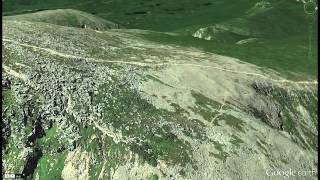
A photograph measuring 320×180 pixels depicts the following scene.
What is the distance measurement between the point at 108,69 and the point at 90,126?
14.3 meters

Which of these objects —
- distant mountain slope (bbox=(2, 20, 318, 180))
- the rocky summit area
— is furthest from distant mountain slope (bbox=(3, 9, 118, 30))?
distant mountain slope (bbox=(2, 20, 318, 180))

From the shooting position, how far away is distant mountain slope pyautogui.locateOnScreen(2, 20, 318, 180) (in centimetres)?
6122

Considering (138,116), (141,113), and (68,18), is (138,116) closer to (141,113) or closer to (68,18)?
(141,113)

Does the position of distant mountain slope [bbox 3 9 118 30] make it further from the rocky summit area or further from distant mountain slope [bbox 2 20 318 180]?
distant mountain slope [bbox 2 20 318 180]

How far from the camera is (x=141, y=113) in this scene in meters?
67.7

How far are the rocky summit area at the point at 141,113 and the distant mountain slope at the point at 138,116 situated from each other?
5.7 inches

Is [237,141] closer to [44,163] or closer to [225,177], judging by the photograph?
[225,177]

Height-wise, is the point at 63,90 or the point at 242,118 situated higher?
the point at 63,90

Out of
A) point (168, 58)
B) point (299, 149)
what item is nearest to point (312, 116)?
point (299, 149)

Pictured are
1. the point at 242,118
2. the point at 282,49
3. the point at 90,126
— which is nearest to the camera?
the point at 90,126

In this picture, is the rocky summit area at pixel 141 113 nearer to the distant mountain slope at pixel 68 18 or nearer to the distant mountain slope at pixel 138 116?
the distant mountain slope at pixel 138 116

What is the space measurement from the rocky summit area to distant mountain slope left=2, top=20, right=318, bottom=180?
5.7 inches

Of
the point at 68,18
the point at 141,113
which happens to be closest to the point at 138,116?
the point at 141,113

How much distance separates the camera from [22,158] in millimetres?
59750
